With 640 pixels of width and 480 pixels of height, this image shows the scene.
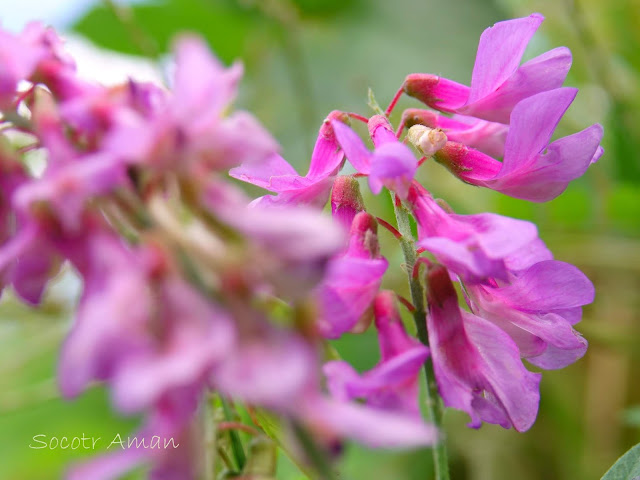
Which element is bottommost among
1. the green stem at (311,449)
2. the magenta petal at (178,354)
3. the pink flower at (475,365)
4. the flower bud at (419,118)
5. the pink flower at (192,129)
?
the pink flower at (475,365)

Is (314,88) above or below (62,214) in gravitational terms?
below

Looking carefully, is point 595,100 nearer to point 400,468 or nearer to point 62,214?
point 400,468

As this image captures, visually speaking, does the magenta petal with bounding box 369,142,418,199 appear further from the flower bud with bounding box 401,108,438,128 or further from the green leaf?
the green leaf

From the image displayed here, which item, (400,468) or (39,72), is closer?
(39,72)

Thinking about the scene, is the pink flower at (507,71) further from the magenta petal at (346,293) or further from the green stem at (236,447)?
the green stem at (236,447)

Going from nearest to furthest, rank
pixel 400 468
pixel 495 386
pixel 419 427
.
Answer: pixel 419 427 → pixel 495 386 → pixel 400 468

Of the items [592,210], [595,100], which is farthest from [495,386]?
[595,100]

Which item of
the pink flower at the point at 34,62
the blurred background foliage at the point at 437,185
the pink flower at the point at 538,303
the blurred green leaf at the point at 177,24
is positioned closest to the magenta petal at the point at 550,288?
the pink flower at the point at 538,303

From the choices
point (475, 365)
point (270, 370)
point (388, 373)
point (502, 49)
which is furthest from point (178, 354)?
point (502, 49)
